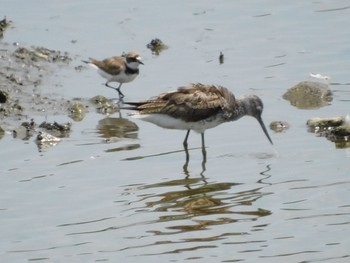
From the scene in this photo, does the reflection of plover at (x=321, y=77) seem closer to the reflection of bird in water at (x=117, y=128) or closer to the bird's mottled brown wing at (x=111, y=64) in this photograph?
the bird's mottled brown wing at (x=111, y=64)

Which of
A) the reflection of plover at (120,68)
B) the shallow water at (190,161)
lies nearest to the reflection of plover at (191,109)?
the shallow water at (190,161)

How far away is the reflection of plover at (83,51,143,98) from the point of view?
15.1 metres

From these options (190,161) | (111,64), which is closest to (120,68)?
(111,64)

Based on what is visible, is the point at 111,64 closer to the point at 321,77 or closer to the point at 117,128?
the point at 117,128

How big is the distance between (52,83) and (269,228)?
18.7ft

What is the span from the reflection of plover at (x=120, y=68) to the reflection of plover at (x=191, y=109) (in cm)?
232

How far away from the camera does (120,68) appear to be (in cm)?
1503

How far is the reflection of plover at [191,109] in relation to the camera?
12477 millimetres

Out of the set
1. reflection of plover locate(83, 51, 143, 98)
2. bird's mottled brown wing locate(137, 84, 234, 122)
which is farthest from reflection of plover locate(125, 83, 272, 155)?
reflection of plover locate(83, 51, 143, 98)

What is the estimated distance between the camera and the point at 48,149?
1259 cm

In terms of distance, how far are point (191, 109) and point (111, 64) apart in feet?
9.99

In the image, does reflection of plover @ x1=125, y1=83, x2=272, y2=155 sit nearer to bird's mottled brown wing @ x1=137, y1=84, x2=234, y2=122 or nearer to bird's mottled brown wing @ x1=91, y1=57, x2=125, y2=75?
bird's mottled brown wing @ x1=137, y1=84, x2=234, y2=122

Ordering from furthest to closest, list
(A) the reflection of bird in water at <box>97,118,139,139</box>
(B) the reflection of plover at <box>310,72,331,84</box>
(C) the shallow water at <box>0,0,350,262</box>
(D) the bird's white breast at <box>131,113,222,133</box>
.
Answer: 1. (B) the reflection of plover at <box>310,72,331,84</box>
2. (A) the reflection of bird in water at <box>97,118,139,139</box>
3. (D) the bird's white breast at <box>131,113,222,133</box>
4. (C) the shallow water at <box>0,0,350,262</box>

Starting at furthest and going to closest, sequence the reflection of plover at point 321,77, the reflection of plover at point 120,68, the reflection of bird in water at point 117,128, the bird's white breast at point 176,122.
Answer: the reflection of plover at point 120,68 < the reflection of plover at point 321,77 < the reflection of bird in water at point 117,128 < the bird's white breast at point 176,122
